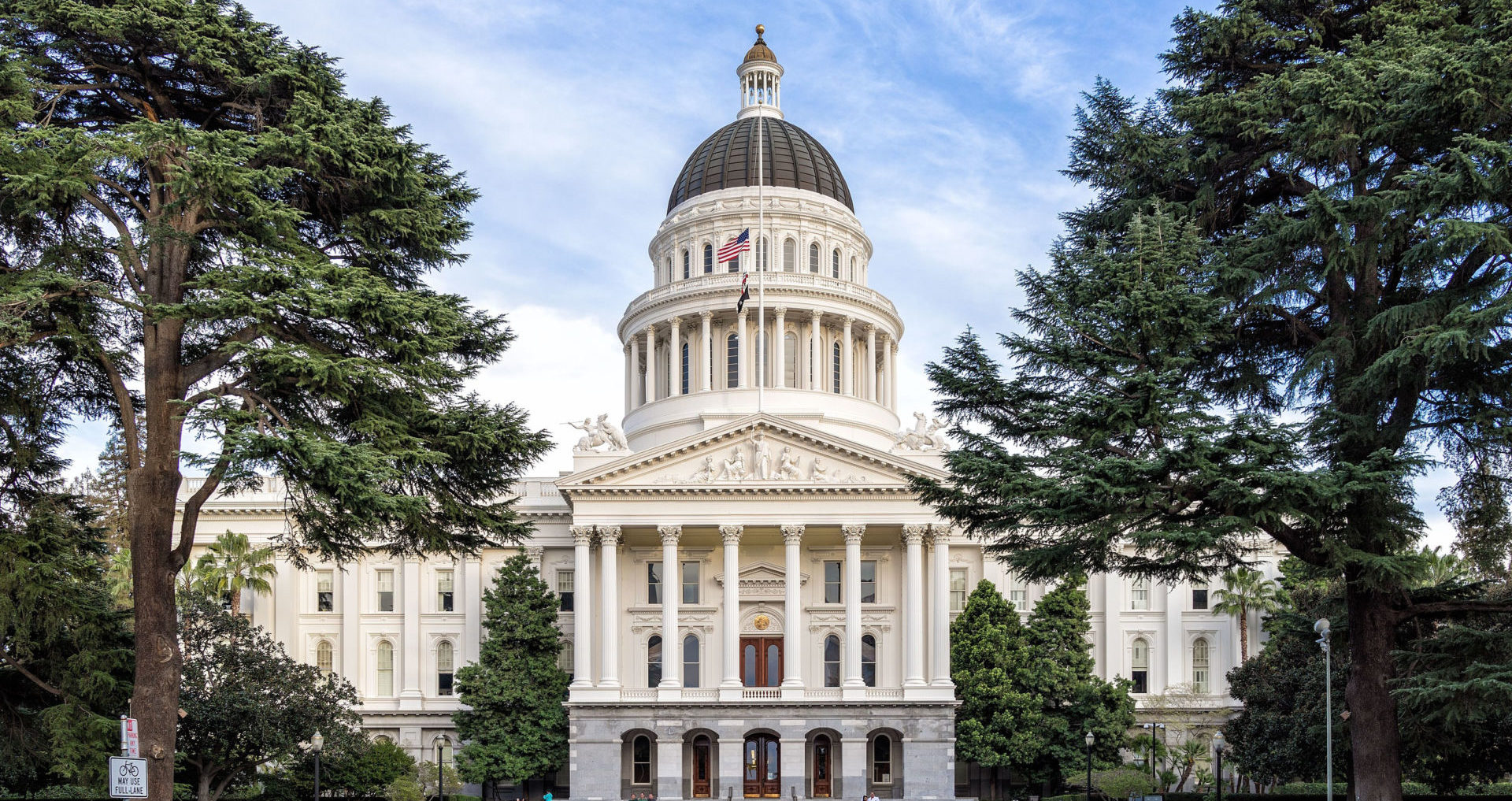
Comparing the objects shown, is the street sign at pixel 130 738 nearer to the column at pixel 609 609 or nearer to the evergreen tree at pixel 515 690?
the evergreen tree at pixel 515 690

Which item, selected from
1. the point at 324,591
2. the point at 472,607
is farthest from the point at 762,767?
the point at 324,591

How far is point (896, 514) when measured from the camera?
61906 mm

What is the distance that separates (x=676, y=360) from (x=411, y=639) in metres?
19.5

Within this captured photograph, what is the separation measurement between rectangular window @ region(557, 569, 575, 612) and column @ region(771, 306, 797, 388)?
47.1 feet

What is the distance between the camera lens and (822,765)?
6250cm

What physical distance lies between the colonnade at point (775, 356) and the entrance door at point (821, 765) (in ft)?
64.3

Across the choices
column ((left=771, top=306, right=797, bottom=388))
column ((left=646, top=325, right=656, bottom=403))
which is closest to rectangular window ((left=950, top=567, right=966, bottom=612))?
column ((left=771, top=306, right=797, bottom=388))

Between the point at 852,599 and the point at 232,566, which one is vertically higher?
the point at 232,566

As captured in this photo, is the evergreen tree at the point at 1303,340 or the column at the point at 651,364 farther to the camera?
the column at the point at 651,364

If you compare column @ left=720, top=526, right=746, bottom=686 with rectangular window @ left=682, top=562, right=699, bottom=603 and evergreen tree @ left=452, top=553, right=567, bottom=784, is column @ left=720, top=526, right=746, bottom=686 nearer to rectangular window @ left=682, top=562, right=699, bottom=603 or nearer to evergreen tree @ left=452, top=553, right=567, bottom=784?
rectangular window @ left=682, top=562, right=699, bottom=603

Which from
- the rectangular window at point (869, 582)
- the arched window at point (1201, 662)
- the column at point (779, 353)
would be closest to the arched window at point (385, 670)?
the column at point (779, 353)

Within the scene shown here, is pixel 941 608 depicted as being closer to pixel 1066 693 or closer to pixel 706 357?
pixel 1066 693

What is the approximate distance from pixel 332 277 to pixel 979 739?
4229cm

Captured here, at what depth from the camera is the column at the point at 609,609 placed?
2406 inches
